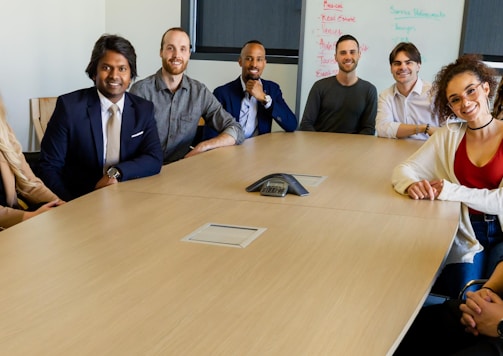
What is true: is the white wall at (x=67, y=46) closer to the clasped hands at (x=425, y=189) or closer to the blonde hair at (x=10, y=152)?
the blonde hair at (x=10, y=152)

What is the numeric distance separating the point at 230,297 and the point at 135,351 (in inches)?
12.4

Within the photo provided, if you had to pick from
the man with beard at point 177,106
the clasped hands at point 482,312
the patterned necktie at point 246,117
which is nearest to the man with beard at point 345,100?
the patterned necktie at point 246,117

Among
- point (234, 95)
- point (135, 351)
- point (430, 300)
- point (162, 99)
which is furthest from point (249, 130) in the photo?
point (135, 351)

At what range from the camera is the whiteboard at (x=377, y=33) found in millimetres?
5035

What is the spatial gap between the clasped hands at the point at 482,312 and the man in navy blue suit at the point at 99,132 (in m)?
1.46

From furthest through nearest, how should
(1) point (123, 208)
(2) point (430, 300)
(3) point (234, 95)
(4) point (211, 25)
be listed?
(4) point (211, 25) → (3) point (234, 95) → (2) point (430, 300) → (1) point (123, 208)

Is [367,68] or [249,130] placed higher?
[367,68]

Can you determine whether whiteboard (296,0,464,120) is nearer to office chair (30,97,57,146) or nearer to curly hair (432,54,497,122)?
office chair (30,97,57,146)

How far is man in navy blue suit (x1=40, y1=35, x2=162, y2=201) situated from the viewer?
2.83 m

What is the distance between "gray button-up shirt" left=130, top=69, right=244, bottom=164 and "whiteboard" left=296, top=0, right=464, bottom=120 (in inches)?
70.9

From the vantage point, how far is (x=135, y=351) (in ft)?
3.67

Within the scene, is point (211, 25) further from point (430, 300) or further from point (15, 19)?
point (430, 300)

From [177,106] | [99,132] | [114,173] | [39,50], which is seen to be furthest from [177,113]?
[39,50]

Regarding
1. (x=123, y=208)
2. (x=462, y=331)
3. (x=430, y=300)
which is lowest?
(x=430, y=300)
